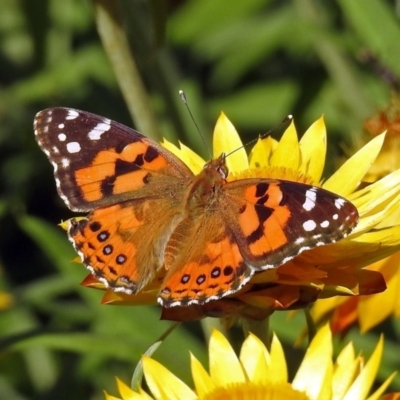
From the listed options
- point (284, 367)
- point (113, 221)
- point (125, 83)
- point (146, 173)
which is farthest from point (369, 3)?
point (284, 367)

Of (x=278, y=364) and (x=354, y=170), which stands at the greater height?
(x=354, y=170)

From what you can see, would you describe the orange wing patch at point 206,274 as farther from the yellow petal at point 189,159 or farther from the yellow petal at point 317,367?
the yellow petal at point 189,159

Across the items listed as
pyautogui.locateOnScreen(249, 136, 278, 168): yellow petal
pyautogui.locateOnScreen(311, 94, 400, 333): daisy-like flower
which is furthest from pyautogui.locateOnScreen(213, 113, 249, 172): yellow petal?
pyautogui.locateOnScreen(311, 94, 400, 333): daisy-like flower

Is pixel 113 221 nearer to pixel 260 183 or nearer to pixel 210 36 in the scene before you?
pixel 260 183

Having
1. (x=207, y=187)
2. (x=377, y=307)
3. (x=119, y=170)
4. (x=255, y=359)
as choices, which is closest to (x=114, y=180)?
(x=119, y=170)

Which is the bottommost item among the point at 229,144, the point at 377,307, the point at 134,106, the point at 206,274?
the point at 377,307

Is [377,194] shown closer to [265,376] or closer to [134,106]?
[265,376]
